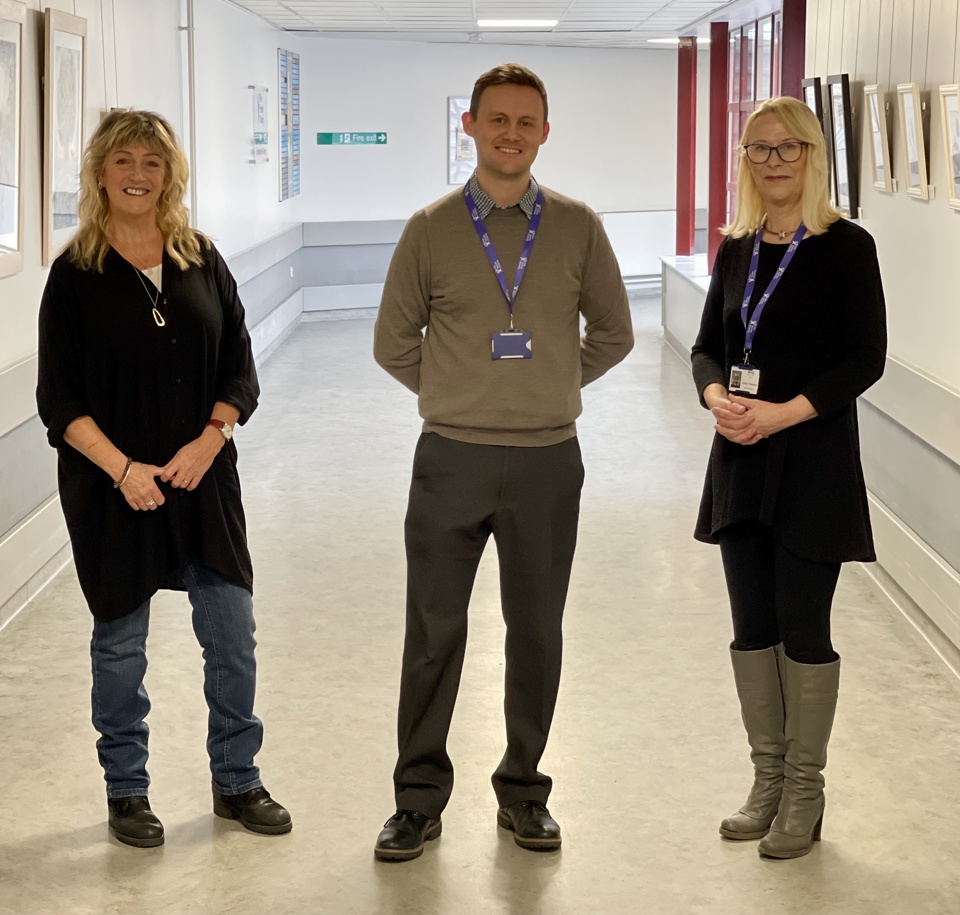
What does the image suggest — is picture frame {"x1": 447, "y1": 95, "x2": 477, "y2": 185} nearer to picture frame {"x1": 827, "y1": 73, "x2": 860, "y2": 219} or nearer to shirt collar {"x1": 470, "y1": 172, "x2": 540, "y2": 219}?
picture frame {"x1": 827, "y1": 73, "x2": 860, "y2": 219}

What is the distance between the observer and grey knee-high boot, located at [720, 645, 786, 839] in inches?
118

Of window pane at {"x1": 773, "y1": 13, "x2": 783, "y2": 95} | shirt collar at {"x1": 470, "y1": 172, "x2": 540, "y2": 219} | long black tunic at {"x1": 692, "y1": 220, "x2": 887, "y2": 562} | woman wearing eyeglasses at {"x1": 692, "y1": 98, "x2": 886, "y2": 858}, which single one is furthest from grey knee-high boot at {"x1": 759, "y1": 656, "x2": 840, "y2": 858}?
window pane at {"x1": 773, "y1": 13, "x2": 783, "y2": 95}

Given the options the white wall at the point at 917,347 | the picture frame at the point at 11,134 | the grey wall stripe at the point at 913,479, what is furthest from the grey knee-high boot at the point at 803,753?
the picture frame at the point at 11,134

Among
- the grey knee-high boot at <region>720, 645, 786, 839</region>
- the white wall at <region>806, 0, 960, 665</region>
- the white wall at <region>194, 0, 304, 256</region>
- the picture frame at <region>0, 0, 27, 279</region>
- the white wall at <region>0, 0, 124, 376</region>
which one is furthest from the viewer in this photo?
the white wall at <region>194, 0, 304, 256</region>

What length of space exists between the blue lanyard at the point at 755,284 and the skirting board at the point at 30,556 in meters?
3.08

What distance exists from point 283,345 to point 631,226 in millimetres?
5784

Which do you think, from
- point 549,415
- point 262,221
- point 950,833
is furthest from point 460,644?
point 262,221

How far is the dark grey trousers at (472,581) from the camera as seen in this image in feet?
9.26

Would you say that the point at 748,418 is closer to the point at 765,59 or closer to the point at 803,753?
the point at 803,753

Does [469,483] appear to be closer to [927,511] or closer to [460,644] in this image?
[460,644]

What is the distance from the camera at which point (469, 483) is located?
2.81 meters

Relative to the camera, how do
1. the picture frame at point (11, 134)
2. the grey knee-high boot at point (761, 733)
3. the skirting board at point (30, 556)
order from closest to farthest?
the grey knee-high boot at point (761, 733) → the picture frame at point (11, 134) → the skirting board at point (30, 556)

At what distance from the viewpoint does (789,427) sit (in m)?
2.85

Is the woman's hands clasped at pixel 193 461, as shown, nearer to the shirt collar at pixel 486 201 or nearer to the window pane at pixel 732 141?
the shirt collar at pixel 486 201
